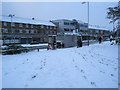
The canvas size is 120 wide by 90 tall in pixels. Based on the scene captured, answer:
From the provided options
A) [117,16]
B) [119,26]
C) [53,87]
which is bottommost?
[53,87]

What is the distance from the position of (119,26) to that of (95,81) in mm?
21629

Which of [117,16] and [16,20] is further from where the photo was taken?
[16,20]

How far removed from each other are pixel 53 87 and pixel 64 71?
1669 mm

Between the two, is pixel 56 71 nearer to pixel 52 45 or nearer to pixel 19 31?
pixel 52 45

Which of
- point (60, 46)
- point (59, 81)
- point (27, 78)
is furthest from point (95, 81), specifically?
point (60, 46)

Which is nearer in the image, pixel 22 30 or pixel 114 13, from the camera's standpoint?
pixel 114 13

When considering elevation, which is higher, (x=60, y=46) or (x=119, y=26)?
(x=119, y=26)

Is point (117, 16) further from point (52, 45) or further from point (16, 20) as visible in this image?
point (16, 20)

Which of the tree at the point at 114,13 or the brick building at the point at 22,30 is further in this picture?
the brick building at the point at 22,30

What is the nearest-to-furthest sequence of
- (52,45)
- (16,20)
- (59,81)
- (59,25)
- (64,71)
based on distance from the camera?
(59,81)
(64,71)
(52,45)
(16,20)
(59,25)

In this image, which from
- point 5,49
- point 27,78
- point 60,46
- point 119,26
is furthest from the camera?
point 119,26

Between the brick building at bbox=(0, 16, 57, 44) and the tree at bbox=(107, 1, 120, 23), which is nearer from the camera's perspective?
the tree at bbox=(107, 1, 120, 23)

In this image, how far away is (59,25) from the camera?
6028 cm

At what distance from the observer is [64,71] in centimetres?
616
